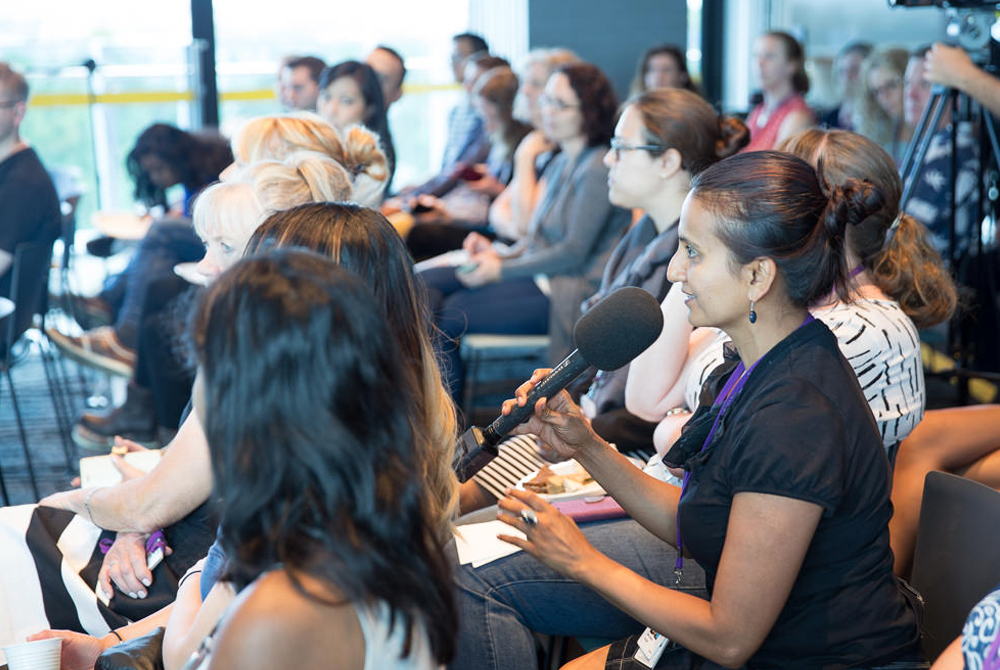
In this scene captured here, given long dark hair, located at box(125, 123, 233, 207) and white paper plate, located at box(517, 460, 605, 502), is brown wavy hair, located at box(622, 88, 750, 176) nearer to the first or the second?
white paper plate, located at box(517, 460, 605, 502)

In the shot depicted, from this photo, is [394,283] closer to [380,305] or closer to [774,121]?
[380,305]

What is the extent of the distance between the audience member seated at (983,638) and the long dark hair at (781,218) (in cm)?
48

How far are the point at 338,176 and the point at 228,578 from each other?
138cm

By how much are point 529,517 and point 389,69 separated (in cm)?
411

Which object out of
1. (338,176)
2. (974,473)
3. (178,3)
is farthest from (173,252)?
(178,3)

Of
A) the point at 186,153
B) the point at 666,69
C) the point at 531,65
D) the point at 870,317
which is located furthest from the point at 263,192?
the point at 666,69

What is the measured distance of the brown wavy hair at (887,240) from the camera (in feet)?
6.42

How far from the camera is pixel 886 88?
4.55 metres

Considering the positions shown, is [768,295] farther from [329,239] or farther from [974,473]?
[974,473]

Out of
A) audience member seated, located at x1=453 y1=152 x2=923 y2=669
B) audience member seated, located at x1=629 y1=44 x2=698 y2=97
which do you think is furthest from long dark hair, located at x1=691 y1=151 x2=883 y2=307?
audience member seated, located at x1=629 y1=44 x2=698 y2=97

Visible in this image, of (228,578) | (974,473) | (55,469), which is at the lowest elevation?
(55,469)

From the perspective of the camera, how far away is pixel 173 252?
3.83m

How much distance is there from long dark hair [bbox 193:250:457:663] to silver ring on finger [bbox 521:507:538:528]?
0.47m

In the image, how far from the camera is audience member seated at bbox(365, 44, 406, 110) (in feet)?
16.9
